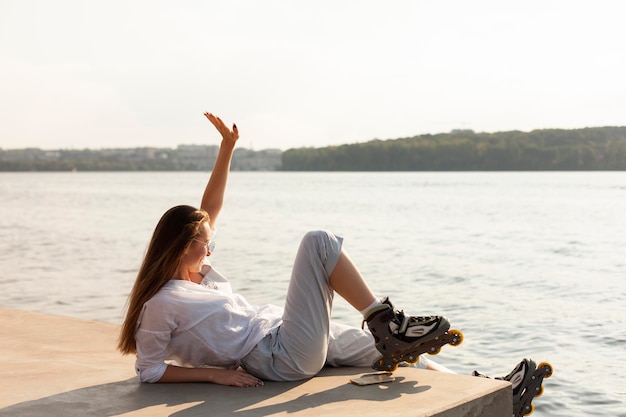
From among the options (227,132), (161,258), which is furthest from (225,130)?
(161,258)

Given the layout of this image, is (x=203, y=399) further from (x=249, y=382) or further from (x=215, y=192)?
(x=215, y=192)

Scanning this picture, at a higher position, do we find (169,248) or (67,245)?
(169,248)

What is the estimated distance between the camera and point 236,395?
418 centimetres

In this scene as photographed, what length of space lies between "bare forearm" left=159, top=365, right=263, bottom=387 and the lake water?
10.2 feet

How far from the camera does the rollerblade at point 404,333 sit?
423cm

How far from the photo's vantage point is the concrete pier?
388 centimetres

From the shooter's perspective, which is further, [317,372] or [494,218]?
[494,218]

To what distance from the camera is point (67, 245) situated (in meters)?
23.6

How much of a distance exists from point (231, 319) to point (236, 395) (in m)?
0.42

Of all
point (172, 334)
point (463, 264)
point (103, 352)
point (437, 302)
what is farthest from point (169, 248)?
point (463, 264)

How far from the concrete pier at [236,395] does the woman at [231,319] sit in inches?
5.4

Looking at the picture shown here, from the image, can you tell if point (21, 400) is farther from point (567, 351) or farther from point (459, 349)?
point (567, 351)

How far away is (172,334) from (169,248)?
1.54 feet

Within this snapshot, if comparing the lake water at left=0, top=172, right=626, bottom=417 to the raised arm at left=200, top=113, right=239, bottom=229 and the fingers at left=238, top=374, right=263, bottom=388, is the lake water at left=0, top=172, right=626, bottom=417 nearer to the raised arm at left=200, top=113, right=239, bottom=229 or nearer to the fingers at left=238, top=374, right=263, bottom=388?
the fingers at left=238, top=374, right=263, bottom=388
